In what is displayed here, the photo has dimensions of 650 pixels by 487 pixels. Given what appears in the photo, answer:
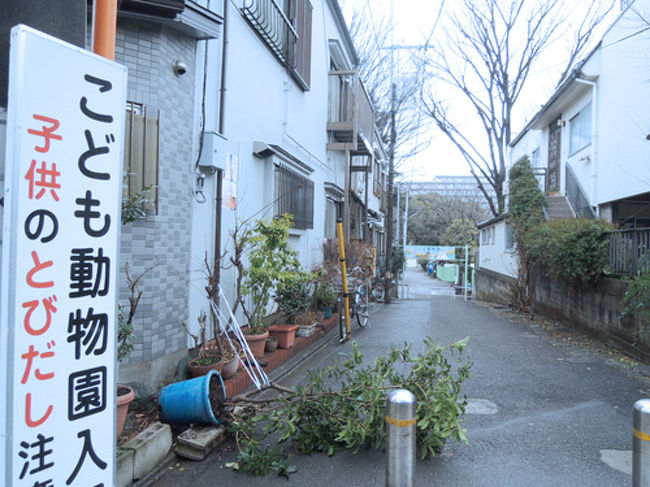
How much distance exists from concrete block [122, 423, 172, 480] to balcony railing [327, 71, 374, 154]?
933 cm

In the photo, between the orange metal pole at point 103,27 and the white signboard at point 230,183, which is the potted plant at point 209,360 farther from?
the orange metal pole at point 103,27

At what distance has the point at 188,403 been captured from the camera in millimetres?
3943

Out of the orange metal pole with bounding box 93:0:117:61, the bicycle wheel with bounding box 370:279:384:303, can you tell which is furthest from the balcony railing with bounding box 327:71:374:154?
the orange metal pole with bounding box 93:0:117:61

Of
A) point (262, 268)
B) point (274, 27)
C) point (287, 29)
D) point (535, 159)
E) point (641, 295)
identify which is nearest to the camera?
point (262, 268)

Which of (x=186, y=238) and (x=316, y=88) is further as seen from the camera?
(x=316, y=88)

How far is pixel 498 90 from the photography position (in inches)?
954

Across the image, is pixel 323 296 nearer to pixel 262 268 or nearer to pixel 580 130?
pixel 262 268

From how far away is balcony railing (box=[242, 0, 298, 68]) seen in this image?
22.4ft

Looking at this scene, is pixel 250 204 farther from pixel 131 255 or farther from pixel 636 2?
pixel 636 2

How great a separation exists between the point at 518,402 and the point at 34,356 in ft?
16.8

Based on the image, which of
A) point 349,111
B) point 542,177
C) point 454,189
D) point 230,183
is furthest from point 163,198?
point 454,189

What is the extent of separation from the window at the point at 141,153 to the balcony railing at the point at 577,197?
46.0ft

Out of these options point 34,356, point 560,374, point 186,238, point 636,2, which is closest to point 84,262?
point 34,356

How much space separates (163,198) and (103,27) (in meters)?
2.52
